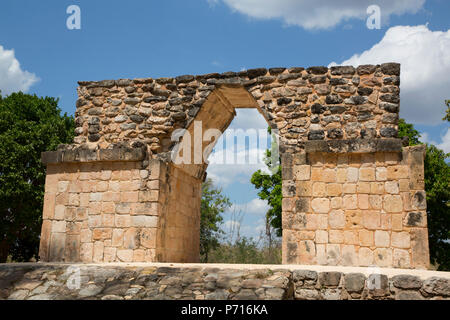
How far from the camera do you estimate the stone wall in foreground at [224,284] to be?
5270mm

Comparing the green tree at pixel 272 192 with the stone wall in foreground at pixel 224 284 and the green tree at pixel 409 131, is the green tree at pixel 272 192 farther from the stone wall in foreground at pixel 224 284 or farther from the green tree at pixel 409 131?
the stone wall in foreground at pixel 224 284

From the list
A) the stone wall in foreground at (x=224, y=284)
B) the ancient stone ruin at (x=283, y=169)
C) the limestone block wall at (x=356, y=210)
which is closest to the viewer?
the stone wall in foreground at (x=224, y=284)

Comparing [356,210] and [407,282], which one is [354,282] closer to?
[407,282]

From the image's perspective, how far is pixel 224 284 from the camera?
550 centimetres

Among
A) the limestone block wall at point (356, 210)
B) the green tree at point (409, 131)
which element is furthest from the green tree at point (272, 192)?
the limestone block wall at point (356, 210)

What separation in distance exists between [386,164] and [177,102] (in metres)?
4.10

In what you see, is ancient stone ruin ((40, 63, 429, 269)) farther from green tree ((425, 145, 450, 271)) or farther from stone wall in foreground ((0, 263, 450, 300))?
green tree ((425, 145, 450, 271))

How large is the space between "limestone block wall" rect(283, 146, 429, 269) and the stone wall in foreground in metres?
1.22

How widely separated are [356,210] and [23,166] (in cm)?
1041

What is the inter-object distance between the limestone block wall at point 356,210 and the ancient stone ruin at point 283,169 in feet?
0.05

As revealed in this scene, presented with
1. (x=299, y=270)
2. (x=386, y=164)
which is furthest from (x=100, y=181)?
(x=386, y=164)

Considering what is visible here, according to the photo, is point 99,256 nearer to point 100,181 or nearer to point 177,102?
point 100,181

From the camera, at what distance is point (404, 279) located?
5.33m

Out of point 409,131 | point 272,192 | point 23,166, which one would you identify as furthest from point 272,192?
point 23,166
